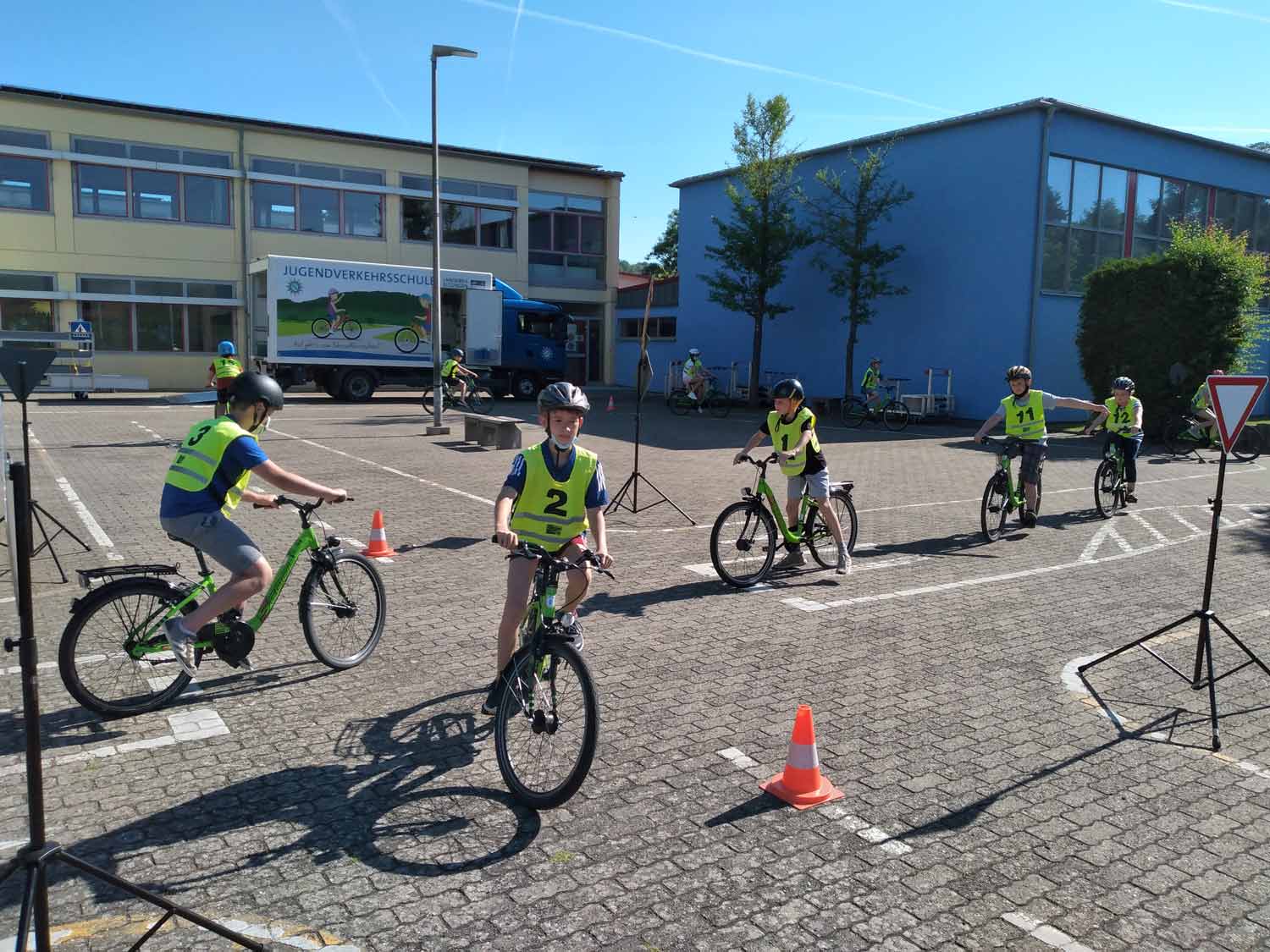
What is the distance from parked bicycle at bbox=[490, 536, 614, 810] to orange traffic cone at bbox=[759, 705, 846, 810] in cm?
93

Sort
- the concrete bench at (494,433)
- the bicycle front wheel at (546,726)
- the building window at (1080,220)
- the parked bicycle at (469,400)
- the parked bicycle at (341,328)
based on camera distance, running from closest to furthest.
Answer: the bicycle front wheel at (546,726) → the concrete bench at (494,433) → the building window at (1080,220) → the parked bicycle at (469,400) → the parked bicycle at (341,328)

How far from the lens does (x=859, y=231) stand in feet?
95.3

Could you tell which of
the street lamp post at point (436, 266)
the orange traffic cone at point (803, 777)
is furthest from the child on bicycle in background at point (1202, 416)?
the orange traffic cone at point (803, 777)

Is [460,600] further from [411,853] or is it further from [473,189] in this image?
[473,189]

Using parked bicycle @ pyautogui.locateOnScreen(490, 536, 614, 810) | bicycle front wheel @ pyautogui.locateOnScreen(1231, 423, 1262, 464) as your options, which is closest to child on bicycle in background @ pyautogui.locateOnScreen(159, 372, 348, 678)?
parked bicycle @ pyautogui.locateOnScreen(490, 536, 614, 810)

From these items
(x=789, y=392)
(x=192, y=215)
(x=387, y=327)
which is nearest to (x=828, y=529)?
(x=789, y=392)

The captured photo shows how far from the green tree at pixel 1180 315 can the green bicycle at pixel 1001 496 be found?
1420 cm

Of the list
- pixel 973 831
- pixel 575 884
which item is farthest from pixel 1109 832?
pixel 575 884

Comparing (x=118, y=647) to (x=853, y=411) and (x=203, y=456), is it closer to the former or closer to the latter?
(x=203, y=456)

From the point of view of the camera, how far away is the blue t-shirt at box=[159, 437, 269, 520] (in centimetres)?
532

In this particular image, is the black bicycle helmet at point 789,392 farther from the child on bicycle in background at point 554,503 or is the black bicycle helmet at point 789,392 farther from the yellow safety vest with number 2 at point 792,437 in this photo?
the child on bicycle in background at point 554,503

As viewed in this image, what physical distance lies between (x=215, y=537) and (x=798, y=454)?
512 centimetres

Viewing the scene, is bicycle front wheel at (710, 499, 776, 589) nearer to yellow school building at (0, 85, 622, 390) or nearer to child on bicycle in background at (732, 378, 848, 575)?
child on bicycle in background at (732, 378, 848, 575)

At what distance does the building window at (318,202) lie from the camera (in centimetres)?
3547
